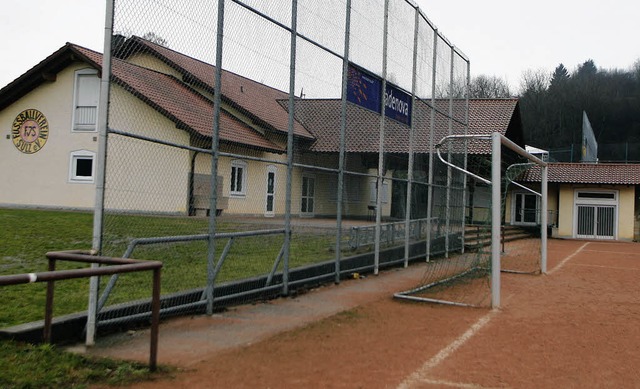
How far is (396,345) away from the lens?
589 centimetres

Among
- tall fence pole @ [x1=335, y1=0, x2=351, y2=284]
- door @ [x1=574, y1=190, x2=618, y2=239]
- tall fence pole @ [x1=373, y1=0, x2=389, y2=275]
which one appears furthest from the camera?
door @ [x1=574, y1=190, x2=618, y2=239]

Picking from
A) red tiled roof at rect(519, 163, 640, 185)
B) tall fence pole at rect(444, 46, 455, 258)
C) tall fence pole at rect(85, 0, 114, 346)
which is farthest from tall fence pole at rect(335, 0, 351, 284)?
red tiled roof at rect(519, 163, 640, 185)

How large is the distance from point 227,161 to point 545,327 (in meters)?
4.26

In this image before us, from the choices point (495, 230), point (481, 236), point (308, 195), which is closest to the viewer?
point (495, 230)

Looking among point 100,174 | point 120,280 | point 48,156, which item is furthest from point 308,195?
point 48,156

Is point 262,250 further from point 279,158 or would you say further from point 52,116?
point 52,116

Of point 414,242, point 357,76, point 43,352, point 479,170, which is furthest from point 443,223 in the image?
point 43,352

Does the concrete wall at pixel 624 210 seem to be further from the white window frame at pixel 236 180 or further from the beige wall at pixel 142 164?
the beige wall at pixel 142 164

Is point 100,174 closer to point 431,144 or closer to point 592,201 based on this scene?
point 431,144

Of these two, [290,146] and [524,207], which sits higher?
[290,146]

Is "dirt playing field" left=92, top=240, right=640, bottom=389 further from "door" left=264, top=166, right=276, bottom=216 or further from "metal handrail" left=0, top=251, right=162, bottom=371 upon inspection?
"door" left=264, top=166, right=276, bottom=216

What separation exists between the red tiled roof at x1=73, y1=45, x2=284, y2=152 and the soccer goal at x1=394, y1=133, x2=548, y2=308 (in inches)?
126

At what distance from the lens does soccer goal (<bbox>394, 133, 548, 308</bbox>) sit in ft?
28.6

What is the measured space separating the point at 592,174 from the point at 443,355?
27.7m
